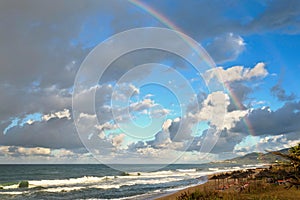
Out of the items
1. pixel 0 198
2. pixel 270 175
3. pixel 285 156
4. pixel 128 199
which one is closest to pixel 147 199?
pixel 128 199

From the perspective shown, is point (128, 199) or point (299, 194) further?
point (128, 199)

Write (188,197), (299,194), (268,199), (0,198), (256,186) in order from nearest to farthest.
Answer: (268,199), (188,197), (299,194), (256,186), (0,198)

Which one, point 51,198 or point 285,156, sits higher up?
point 285,156

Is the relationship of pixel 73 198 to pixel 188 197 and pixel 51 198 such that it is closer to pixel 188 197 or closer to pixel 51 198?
pixel 51 198

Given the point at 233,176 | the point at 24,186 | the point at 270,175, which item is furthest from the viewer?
the point at 24,186

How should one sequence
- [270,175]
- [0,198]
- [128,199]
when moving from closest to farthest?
[270,175] < [128,199] < [0,198]

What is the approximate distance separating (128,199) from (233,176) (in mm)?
10169

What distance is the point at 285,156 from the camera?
4266 mm

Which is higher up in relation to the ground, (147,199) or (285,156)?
(285,156)

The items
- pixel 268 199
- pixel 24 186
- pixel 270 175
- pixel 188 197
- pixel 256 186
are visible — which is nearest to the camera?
pixel 268 199

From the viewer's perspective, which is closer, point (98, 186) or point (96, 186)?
point (98, 186)

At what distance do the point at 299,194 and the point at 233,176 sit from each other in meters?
13.1

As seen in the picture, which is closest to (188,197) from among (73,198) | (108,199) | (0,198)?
(108,199)

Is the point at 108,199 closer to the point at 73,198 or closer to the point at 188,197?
the point at 73,198
